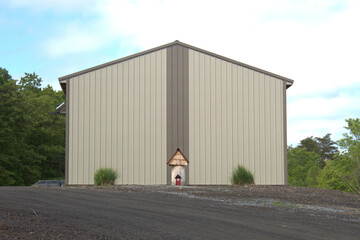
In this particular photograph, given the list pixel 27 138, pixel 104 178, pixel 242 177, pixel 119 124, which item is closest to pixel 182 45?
pixel 119 124

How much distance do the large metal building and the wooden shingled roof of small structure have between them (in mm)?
685

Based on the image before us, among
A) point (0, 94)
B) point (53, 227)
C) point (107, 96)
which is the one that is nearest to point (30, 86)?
point (0, 94)

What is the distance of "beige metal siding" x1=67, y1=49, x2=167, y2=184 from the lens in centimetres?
1855

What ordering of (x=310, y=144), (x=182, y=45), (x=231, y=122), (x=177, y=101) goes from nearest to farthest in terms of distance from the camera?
(x=177, y=101), (x=231, y=122), (x=182, y=45), (x=310, y=144)

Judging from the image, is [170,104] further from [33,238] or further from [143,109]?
[33,238]

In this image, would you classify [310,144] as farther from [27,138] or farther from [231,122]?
[231,122]

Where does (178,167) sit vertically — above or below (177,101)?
below

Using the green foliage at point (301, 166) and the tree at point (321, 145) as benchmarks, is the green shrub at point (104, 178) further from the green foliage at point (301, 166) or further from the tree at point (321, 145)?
the tree at point (321, 145)

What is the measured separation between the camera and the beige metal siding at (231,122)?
1911 cm

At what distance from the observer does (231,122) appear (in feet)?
63.6

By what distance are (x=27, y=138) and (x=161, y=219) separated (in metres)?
38.6

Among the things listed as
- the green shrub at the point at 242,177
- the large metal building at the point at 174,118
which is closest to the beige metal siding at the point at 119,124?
the large metal building at the point at 174,118

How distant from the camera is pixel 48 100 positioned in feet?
153

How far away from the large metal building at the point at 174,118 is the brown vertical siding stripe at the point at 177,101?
0.14 feet
